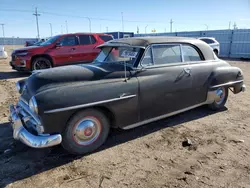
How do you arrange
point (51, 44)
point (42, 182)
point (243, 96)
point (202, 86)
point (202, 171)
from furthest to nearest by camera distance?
point (51, 44), point (243, 96), point (202, 86), point (202, 171), point (42, 182)

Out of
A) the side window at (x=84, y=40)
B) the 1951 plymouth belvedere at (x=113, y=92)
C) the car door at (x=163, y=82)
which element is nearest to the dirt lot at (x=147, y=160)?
the 1951 plymouth belvedere at (x=113, y=92)

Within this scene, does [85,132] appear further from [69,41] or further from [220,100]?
[69,41]

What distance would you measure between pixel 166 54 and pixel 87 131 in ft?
6.75

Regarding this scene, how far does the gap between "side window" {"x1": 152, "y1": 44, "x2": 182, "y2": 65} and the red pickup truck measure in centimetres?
633

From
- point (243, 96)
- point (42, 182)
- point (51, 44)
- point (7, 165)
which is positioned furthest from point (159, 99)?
point (51, 44)

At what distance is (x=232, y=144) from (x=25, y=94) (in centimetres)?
343

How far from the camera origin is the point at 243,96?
6211mm

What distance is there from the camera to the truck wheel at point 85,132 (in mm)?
2994

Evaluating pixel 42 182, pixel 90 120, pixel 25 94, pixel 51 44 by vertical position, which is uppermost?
pixel 51 44

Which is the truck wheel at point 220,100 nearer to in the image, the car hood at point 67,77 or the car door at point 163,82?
the car door at point 163,82

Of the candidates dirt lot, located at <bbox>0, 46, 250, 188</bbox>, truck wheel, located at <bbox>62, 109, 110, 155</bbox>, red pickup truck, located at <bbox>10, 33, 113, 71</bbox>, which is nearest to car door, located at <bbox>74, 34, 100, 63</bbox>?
red pickup truck, located at <bbox>10, 33, 113, 71</bbox>

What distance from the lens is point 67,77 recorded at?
317 cm

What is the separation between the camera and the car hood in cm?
301

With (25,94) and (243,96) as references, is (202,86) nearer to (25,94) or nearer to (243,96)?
(243,96)
